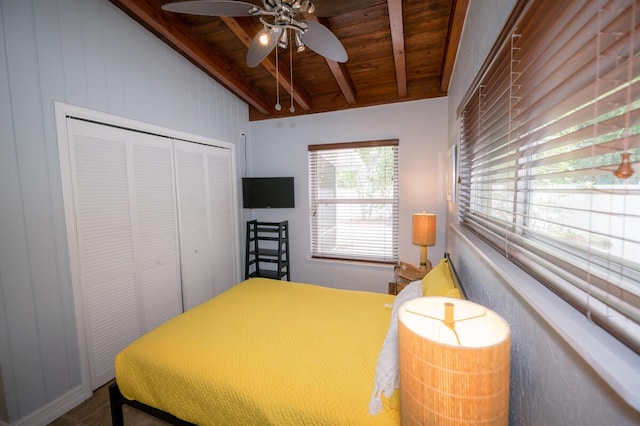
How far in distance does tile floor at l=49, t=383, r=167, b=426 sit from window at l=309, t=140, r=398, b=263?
2.45 m

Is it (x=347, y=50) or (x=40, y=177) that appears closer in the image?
(x=40, y=177)

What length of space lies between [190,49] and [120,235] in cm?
186

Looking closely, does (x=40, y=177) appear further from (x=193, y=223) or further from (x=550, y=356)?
(x=550, y=356)

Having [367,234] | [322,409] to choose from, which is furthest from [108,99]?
[367,234]

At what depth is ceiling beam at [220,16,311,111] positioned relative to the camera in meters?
2.32

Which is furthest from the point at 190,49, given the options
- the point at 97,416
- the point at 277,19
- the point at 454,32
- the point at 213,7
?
the point at 97,416

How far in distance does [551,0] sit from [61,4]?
2.91m

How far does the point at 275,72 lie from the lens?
294 centimetres

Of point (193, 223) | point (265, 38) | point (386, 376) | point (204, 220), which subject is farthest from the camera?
point (204, 220)

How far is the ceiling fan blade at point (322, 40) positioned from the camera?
170cm

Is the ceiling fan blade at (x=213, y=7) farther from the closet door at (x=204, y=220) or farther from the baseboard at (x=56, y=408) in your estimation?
the baseboard at (x=56, y=408)

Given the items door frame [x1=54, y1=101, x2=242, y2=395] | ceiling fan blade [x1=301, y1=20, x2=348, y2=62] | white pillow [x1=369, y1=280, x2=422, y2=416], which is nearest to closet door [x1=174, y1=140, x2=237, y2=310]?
door frame [x1=54, y1=101, x2=242, y2=395]

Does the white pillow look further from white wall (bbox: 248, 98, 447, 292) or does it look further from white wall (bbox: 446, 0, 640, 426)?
→ white wall (bbox: 248, 98, 447, 292)

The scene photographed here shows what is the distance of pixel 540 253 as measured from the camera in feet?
2.79
